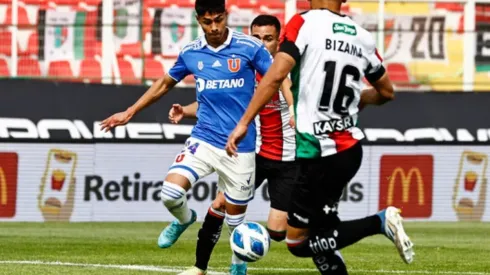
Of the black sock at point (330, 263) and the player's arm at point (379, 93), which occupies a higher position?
the player's arm at point (379, 93)

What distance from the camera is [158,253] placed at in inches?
506

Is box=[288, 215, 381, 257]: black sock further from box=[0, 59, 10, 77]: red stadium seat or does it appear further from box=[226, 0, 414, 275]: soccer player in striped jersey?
box=[0, 59, 10, 77]: red stadium seat

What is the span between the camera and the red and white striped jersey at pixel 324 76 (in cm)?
768

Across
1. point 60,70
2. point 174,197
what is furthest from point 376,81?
point 60,70

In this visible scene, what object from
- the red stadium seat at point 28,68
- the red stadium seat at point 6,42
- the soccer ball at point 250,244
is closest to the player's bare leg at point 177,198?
the soccer ball at point 250,244

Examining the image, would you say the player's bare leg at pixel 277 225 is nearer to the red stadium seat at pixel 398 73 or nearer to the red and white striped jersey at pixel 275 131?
the red and white striped jersey at pixel 275 131

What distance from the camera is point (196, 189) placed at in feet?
59.1

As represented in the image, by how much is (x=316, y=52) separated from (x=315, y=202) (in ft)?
3.16

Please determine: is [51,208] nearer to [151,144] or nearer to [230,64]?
[151,144]

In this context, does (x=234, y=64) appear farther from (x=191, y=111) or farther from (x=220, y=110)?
(x=191, y=111)

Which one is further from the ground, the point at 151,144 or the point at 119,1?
the point at 119,1

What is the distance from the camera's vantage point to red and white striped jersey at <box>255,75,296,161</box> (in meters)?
11.7

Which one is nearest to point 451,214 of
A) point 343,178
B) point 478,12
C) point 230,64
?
point 478,12

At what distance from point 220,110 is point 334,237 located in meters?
2.51
